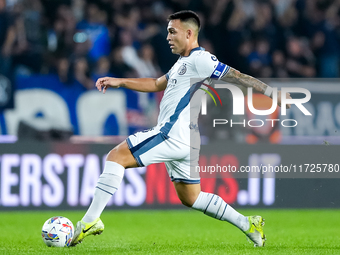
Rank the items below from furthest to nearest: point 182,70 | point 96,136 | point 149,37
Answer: point 149,37 < point 96,136 < point 182,70

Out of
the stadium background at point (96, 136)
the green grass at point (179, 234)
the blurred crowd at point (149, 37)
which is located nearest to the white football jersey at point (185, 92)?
the green grass at point (179, 234)

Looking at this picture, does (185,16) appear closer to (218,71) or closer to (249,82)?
(218,71)

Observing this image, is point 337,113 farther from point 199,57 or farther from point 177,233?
point 199,57

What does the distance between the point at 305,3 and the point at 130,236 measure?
23.9ft

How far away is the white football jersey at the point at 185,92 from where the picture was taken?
5.34 metres

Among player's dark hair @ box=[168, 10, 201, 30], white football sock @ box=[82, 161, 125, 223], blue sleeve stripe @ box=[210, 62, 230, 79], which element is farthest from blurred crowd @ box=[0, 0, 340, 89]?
blue sleeve stripe @ box=[210, 62, 230, 79]

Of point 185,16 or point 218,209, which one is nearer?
point 185,16

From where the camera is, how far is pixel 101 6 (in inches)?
449

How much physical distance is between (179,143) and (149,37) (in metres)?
5.77

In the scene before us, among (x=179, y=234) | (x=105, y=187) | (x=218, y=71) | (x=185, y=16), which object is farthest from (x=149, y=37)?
(x=105, y=187)

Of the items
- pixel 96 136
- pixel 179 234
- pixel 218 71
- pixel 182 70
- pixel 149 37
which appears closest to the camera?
pixel 218 71

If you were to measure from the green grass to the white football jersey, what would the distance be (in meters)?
1.05

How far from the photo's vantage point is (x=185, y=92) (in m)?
5.45

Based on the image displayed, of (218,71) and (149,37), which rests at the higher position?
(149,37)
